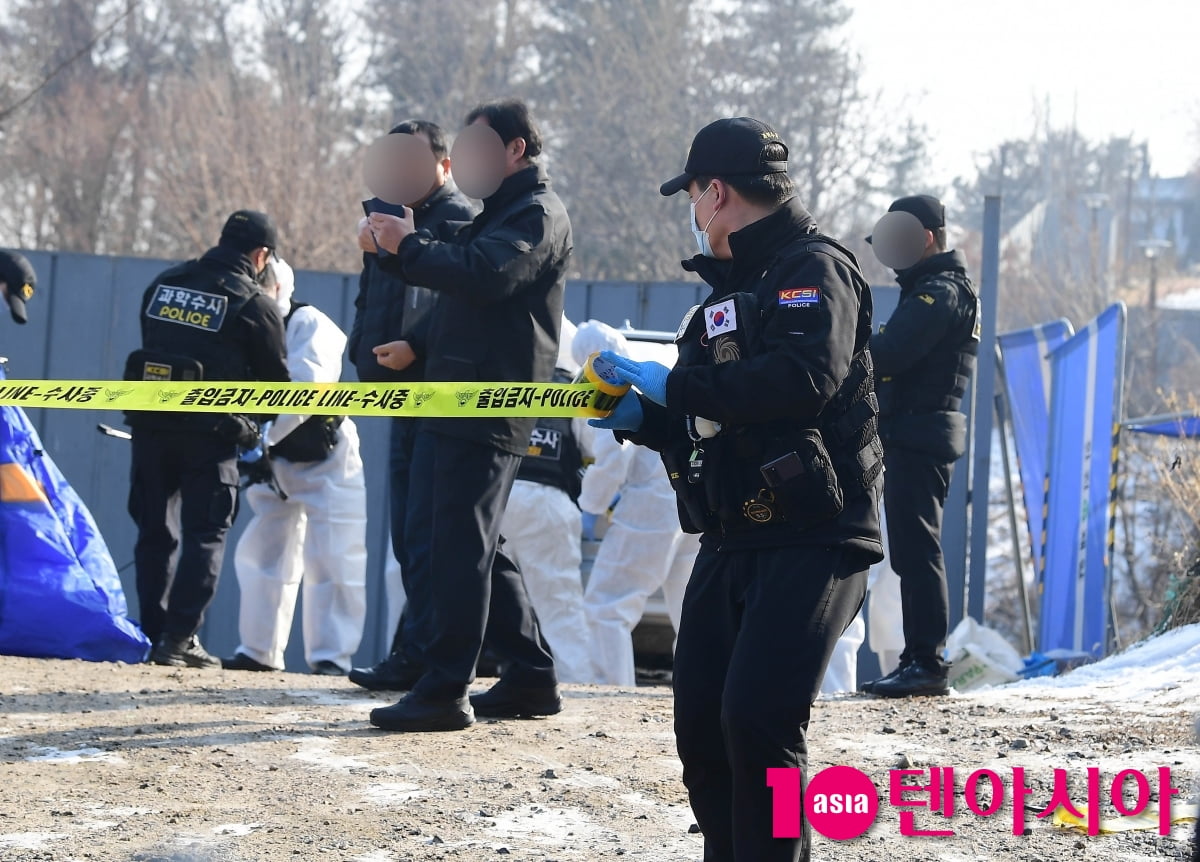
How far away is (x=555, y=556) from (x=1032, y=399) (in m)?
4.14

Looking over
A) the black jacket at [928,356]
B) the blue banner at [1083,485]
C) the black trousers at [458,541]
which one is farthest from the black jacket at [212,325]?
the blue banner at [1083,485]

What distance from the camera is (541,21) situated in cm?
3347

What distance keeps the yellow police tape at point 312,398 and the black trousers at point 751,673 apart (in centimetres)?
71

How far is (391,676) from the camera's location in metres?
5.80

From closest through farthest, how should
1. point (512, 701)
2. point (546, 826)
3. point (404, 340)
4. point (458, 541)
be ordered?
point (546, 826)
point (458, 541)
point (404, 340)
point (512, 701)

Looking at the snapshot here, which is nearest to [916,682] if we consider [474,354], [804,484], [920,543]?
[920,543]

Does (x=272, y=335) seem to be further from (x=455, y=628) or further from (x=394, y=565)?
(x=455, y=628)

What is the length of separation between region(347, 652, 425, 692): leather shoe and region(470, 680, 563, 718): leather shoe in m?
0.57

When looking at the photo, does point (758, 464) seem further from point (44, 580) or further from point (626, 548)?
point (626, 548)

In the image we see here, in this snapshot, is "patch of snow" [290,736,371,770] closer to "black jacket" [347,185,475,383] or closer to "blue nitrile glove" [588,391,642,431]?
"black jacket" [347,185,475,383]

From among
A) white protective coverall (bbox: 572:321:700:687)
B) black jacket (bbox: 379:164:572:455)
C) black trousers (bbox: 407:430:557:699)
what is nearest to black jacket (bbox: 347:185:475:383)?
black jacket (bbox: 379:164:572:455)

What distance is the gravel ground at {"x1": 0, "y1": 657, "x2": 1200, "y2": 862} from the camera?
3.77m

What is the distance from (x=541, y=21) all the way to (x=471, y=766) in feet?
101

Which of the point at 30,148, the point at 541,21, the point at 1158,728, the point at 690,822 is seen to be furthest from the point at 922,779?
the point at 541,21
